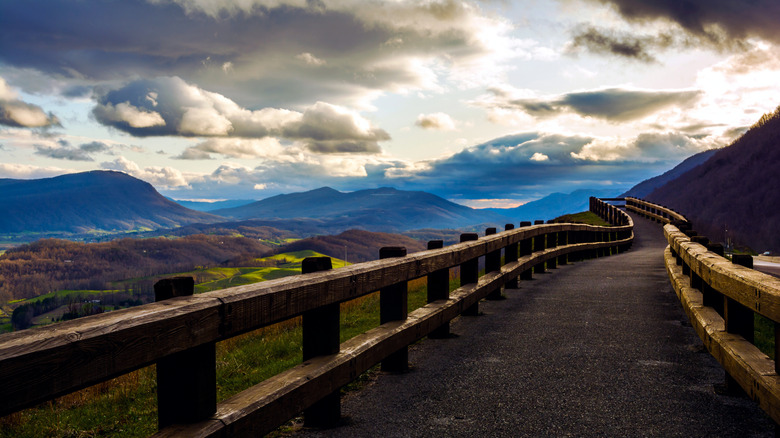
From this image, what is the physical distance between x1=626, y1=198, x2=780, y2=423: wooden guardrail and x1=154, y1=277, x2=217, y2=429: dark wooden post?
3255 millimetres

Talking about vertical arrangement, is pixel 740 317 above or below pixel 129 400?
above

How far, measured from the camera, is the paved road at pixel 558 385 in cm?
407

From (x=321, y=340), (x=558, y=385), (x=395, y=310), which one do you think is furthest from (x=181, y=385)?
(x=558, y=385)

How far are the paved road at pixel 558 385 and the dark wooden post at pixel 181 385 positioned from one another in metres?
1.45

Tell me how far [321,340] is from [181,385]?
1.46 metres

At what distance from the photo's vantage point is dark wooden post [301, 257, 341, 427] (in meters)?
4.03

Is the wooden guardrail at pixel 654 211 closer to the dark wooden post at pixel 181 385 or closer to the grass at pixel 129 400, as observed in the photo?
the grass at pixel 129 400

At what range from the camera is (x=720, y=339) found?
447cm

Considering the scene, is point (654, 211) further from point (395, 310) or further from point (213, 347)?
point (213, 347)

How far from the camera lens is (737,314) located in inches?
176

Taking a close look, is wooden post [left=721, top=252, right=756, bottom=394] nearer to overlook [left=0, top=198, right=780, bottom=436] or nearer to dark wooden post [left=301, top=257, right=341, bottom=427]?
overlook [left=0, top=198, right=780, bottom=436]

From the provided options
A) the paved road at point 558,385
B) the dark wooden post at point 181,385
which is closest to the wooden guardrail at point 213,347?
the dark wooden post at point 181,385

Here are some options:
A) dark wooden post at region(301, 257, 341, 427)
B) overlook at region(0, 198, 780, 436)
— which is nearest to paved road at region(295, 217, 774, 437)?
overlook at region(0, 198, 780, 436)

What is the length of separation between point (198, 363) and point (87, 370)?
65 centimetres
